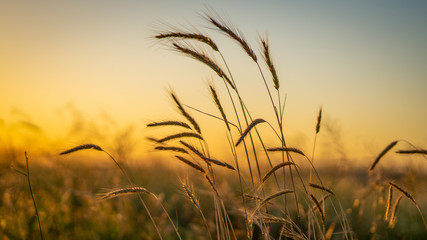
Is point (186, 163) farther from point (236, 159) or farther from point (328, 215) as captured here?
point (328, 215)

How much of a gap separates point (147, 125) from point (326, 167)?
4.79 metres

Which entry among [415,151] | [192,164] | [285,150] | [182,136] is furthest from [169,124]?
[415,151]

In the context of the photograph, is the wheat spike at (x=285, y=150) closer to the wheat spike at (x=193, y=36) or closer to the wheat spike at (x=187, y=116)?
the wheat spike at (x=187, y=116)

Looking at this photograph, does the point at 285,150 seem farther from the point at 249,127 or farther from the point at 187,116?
the point at 187,116

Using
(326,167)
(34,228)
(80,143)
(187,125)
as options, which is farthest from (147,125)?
(326,167)

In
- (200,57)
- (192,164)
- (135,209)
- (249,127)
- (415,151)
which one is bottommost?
(135,209)

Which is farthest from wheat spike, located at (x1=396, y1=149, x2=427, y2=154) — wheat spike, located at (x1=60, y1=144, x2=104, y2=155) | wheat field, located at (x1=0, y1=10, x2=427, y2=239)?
wheat spike, located at (x1=60, y1=144, x2=104, y2=155)

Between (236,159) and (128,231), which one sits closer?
(236,159)

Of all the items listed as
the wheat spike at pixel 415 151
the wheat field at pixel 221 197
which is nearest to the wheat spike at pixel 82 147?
the wheat field at pixel 221 197

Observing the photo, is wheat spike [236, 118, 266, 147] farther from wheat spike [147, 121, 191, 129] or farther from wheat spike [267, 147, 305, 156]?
wheat spike [147, 121, 191, 129]

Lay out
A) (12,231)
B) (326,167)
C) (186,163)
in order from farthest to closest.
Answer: (326,167) → (12,231) → (186,163)

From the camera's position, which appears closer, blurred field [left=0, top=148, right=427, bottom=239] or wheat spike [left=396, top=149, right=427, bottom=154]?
wheat spike [left=396, top=149, right=427, bottom=154]

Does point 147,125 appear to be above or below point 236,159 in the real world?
above

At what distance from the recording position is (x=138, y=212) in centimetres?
619
